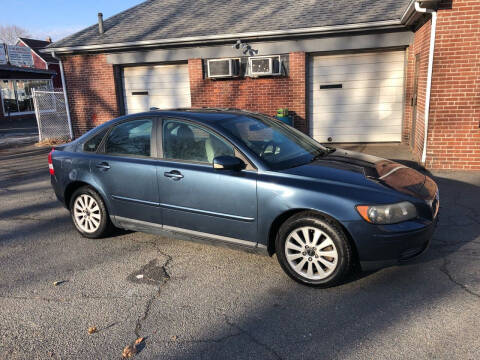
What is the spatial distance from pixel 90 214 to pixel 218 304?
91.4 inches

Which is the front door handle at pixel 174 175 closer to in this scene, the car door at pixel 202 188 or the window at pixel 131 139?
the car door at pixel 202 188

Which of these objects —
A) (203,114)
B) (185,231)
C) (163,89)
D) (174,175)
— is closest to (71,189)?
(174,175)

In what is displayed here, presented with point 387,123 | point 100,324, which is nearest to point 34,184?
point 100,324

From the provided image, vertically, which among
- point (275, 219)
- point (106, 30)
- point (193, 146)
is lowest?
point (275, 219)

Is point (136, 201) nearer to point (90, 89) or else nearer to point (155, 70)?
point (155, 70)

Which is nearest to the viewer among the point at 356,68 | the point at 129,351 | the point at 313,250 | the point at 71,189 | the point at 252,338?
the point at 129,351

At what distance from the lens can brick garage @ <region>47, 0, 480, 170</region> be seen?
724 cm

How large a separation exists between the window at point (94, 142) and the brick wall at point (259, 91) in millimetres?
6833

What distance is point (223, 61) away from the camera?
36.0 feet

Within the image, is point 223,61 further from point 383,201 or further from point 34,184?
point 383,201

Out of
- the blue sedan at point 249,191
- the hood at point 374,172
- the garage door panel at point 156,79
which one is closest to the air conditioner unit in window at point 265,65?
the garage door panel at point 156,79

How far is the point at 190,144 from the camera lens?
14.0 ft

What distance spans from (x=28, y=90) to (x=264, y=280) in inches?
1112

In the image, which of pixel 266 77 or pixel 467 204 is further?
pixel 266 77
